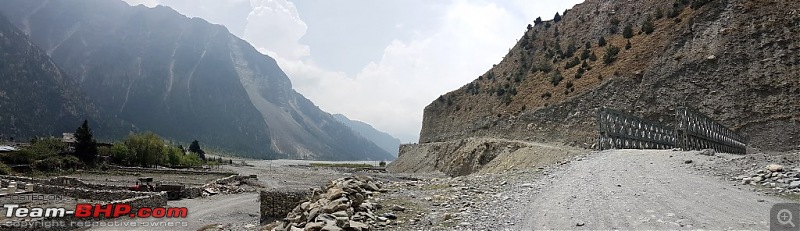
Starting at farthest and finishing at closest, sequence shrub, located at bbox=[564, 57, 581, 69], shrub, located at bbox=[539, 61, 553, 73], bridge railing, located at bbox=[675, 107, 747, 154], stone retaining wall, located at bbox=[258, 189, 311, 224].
A: 1. shrub, located at bbox=[539, 61, 553, 73]
2. shrub, located at bbox=[564, 57, 581, 69]
3. bridge railing, located at bbox=[675, 107, 747, 154]
4. stone retaining wall, located at bbox=[258, 189, 311, 224]

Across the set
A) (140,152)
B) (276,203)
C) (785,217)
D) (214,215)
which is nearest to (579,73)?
(276,203)

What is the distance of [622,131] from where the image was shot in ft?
77.6

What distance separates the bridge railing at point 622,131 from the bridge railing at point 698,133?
1.56 meters

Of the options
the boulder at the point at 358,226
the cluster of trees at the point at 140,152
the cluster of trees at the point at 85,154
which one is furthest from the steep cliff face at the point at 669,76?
the cluster of trees at the point at 140,152

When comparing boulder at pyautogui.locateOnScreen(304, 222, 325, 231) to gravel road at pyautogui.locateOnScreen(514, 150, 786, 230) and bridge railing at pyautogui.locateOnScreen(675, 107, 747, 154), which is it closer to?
gravel road at pyautogui.locateOnScreen(514, 150, 786, 230)

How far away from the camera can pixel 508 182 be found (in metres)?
14.0

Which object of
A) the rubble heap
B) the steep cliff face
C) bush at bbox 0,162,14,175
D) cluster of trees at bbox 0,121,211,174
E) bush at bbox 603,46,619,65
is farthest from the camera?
cluster of trees at bbox 0,121,211,174

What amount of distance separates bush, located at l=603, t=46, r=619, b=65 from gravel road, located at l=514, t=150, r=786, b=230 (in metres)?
44.5

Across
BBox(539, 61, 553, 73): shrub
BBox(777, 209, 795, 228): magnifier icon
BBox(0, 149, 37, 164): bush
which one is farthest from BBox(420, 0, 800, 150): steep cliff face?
BBox(0, 149, 37, 164): bush

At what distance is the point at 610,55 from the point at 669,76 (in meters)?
9.35

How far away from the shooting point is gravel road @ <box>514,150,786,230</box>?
7.49 meters

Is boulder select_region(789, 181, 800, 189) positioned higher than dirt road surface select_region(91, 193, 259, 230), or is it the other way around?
boulder select_region(789, 181, 800, 189)

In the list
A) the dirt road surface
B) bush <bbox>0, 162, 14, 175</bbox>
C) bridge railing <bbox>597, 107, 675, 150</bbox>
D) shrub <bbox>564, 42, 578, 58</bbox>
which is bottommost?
the dirt road surface

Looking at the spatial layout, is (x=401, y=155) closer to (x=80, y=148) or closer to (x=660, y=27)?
(x=660, y=27)
